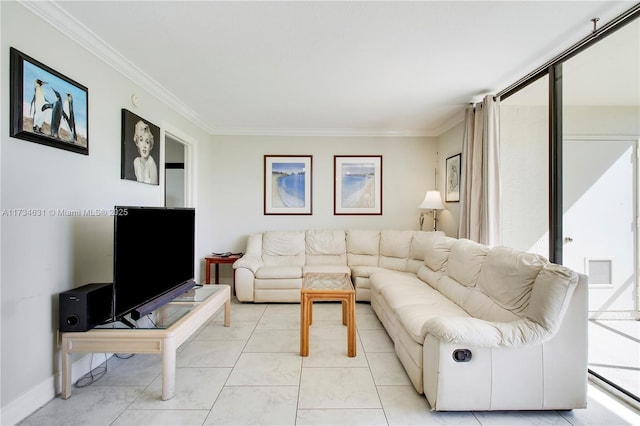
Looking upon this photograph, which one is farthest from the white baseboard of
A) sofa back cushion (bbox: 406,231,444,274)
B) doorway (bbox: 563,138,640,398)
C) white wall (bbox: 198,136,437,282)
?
doorway (bbox: 563,138,640,398)

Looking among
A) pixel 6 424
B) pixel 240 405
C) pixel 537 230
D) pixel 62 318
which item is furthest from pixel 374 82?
pixel 6 424

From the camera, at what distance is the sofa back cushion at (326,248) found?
423cm

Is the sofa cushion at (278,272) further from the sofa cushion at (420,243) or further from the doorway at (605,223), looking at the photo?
the doorway at (605,223)

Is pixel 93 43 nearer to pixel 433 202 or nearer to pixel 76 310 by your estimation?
pixel 76 310

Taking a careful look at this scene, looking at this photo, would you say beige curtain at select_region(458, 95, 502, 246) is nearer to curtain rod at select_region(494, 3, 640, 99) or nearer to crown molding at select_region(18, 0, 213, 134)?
curtain rod at select_region(494, 3, 640, 99)

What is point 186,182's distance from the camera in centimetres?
378

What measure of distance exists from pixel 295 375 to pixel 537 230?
2948mm

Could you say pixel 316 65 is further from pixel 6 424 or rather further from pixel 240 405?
pixel 6 424

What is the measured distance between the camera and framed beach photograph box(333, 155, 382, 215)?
4527 mm

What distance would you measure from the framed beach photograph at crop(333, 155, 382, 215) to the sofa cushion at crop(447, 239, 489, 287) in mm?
1891

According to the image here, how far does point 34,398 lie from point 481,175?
13.8 ft

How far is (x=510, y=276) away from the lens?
189 cm

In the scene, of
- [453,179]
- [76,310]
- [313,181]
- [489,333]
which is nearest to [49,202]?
[76,310]

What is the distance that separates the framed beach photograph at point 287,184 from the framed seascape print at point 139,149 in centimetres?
179
